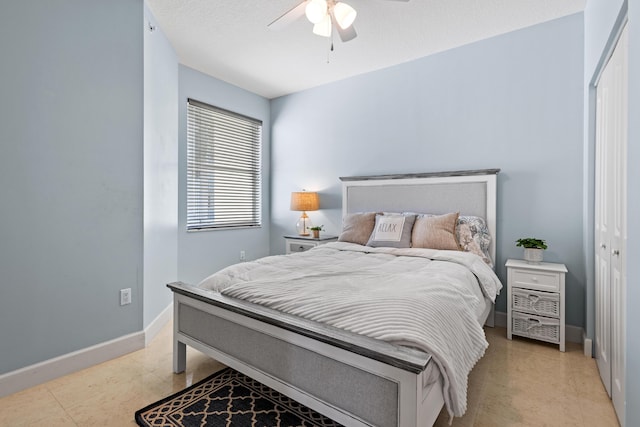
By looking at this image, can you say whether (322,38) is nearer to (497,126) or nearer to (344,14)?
(344,14)

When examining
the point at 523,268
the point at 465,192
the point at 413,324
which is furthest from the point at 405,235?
the point at 413,324

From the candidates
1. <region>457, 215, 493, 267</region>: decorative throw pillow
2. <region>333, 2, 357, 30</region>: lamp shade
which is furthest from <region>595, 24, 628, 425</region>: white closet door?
<region>333, 2, 357, 30</region>: lamp shade

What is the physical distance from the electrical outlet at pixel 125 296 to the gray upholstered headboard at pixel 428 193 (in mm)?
2362

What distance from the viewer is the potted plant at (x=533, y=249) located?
2641 mm

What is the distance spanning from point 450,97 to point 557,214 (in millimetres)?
1471

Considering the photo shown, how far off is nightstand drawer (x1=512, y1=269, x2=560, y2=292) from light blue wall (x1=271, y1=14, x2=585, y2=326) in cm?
36

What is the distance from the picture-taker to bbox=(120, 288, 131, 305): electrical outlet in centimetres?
239

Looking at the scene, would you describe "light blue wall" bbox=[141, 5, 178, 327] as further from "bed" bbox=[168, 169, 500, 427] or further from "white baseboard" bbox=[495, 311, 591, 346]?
"white baseboard" bbox=[495, 311, 591, 346]

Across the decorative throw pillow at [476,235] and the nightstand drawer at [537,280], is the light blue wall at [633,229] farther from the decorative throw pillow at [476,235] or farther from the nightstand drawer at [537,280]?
the decorative throw pillow at [476,235]

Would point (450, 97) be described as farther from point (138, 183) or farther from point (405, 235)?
point (138, 183)

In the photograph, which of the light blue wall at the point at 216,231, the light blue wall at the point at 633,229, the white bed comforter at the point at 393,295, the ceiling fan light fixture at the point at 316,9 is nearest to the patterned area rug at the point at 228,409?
the white bed comforter at the point at 393,295

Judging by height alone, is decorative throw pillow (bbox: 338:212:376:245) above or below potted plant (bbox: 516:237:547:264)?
above

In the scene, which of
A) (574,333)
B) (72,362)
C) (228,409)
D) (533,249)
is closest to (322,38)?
(533,249)

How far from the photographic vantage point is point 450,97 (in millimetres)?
3234
